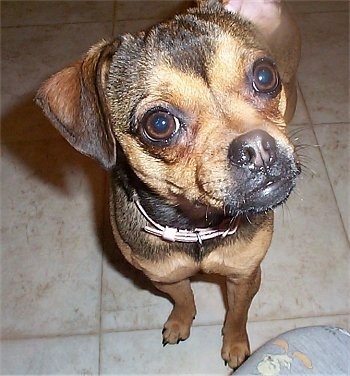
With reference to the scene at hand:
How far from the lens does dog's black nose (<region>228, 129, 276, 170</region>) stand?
1.35 m

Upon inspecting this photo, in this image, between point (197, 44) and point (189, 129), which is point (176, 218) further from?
point (197, 44)

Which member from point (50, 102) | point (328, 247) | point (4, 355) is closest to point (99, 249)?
point (4, 355)

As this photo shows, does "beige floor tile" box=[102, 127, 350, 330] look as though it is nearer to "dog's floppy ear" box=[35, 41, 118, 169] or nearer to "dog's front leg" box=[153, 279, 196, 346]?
"dog's front leg" box=[153, 279, 196, 346]

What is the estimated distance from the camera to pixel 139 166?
1.55 m

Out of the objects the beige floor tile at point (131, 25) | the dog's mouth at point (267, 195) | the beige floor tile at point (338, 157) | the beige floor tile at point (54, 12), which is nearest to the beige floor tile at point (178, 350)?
the beige floor tile at point (338, 157)

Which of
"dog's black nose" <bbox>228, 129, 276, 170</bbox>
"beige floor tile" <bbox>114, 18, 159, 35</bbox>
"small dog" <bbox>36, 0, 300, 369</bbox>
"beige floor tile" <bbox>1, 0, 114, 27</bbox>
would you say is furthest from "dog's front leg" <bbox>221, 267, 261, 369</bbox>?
"beige floor tile" <bbox>1, 0, 114, 27</bbox>

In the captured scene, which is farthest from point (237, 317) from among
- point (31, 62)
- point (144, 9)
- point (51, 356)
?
point (144, 9)

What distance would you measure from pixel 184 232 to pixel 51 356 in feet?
3.09

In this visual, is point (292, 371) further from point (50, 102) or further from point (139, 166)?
point (50, 102)

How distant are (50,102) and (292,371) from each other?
2.94 ft

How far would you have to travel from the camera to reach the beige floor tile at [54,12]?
143 inches

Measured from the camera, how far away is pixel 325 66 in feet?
10.3

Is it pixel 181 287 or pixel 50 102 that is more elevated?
pixel 50 102

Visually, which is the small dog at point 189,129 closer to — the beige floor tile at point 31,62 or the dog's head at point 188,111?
the dog's head at point 188,111
